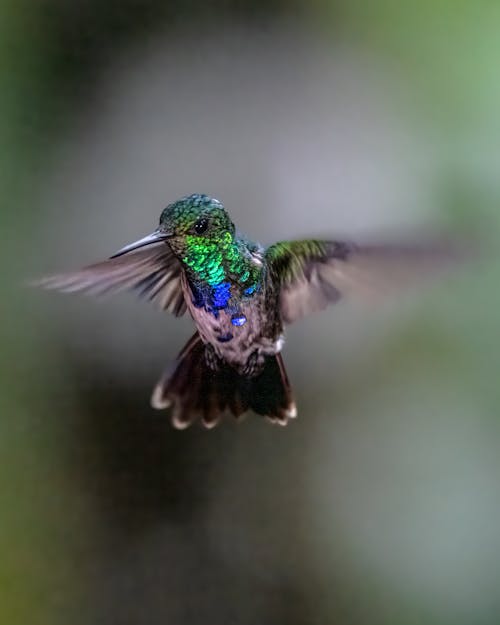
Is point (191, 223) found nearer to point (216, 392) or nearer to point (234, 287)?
point (234, 287)

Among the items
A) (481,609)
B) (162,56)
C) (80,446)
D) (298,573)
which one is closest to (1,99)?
(162,56)

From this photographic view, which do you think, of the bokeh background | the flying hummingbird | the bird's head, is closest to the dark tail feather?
the flying hummingbird

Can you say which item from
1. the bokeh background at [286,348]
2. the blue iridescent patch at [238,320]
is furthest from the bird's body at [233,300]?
the bokeh background at [286,348]

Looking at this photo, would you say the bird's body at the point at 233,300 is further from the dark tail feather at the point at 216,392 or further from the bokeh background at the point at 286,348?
the bokeh background at the point at 286,348

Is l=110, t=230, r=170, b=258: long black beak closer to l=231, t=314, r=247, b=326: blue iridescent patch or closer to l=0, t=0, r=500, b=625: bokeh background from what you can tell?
l=231, t=314, r=247, b=326: blue iridescent patch

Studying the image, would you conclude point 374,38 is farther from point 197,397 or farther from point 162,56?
point 197,397

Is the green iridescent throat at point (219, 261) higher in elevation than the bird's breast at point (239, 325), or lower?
higher
